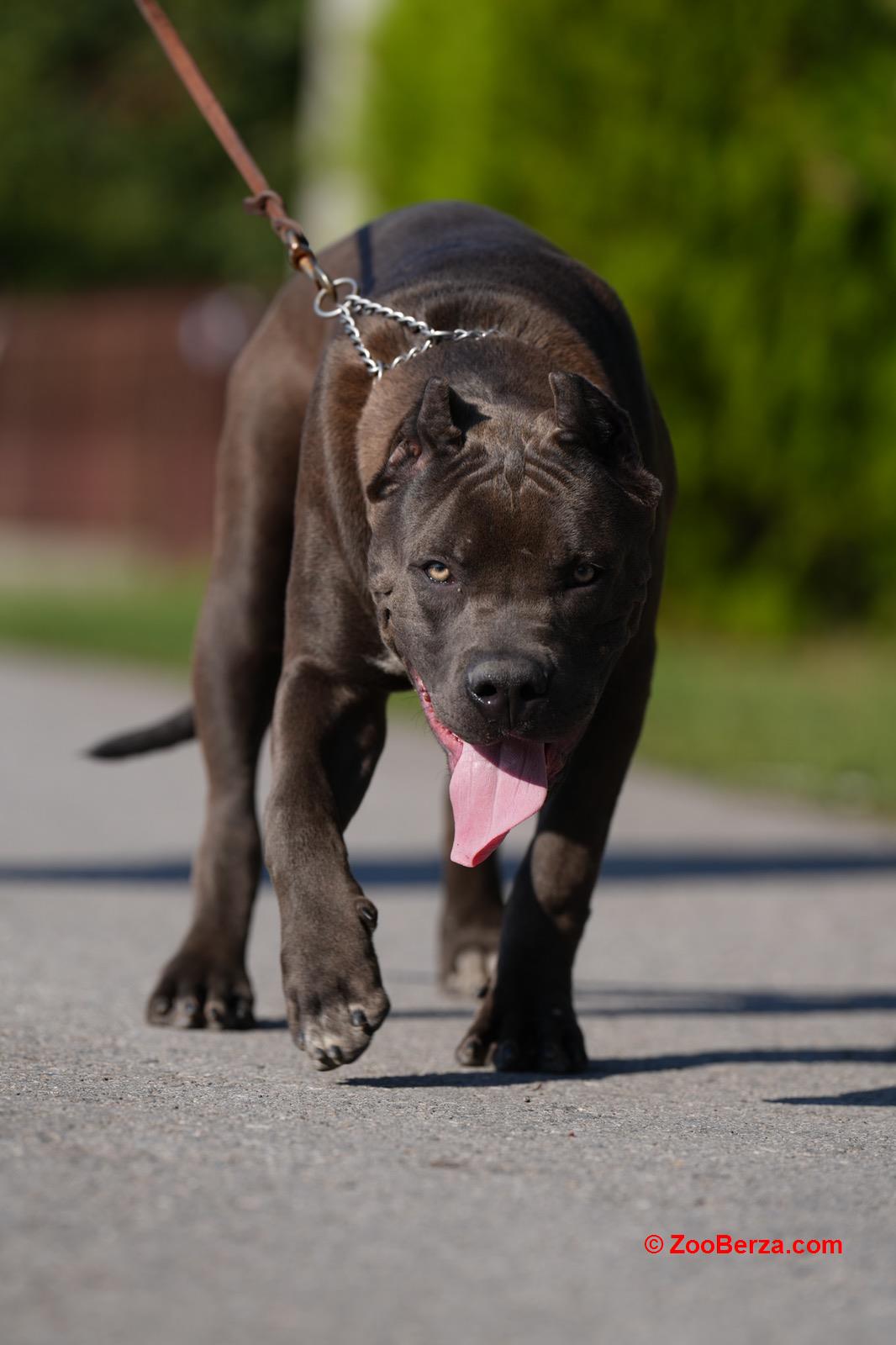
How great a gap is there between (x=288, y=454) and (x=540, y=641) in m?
1.24

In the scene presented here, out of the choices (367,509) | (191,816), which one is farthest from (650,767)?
(367,509)

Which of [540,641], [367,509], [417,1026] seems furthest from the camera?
[417,1026]

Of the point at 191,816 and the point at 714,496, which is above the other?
the point at 191,816

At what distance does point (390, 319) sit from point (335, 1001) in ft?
4.30

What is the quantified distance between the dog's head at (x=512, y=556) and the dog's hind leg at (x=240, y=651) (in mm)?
861

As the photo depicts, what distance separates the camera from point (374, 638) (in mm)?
3898

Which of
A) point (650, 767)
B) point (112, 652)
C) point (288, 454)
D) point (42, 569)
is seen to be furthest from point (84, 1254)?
point (42, 569)

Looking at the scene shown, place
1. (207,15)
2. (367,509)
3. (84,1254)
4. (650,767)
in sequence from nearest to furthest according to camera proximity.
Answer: (84,1254)
(367,509)
(650,767)
(207,15)

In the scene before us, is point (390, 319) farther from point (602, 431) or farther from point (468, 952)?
point (468, 952)

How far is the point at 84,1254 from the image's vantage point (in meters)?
2.41

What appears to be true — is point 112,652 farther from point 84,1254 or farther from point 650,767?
point 84,1254

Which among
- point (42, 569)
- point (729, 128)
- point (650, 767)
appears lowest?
point (42, 569)

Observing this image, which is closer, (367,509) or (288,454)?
(367,509)

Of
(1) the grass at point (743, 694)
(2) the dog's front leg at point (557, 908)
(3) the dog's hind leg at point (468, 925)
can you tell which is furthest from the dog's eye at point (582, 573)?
(1) the grass at point (743, 694)
